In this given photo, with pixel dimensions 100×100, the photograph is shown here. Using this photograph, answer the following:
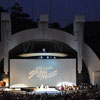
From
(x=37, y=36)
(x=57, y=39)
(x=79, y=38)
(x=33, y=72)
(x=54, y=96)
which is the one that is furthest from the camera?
(x=57, y=39)

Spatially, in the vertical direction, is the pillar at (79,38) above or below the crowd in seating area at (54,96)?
above

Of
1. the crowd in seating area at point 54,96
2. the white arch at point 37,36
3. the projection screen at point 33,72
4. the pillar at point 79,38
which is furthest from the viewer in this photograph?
the white arch at point 37,36

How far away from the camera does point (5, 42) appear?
26.1 m

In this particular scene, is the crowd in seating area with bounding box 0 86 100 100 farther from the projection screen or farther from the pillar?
the pillar

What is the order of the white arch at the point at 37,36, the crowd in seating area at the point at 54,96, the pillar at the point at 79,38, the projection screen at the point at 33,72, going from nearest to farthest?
the crowd in seating area at the point at 54,96 → the projection screen at the point at 33,72 → the pillar at the point at 79,38 → the white arch at the point at 37,36

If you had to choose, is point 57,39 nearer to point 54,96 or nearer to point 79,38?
point 79,38

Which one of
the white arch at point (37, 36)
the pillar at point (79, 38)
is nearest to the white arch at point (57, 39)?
the white arch at point (37, 36)

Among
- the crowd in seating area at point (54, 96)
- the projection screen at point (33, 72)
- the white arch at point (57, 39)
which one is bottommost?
the crowd in seating area at point (54, 96)

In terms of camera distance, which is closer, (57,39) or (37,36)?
(37,36)

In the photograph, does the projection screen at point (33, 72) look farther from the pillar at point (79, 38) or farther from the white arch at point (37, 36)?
the pillar at point (79, 38)

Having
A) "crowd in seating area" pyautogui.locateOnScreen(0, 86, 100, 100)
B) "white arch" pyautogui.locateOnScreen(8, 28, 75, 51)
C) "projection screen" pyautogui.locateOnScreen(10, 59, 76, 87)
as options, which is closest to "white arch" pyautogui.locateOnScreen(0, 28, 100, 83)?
"white arch" pyautogui.locateOnScreen(8, 28, 75, 51)

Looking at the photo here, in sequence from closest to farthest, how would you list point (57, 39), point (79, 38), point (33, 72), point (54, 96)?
point (54, 96) < point (33, 72) < point (79, 38) < point (57, 39)

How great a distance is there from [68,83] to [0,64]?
23.1ft

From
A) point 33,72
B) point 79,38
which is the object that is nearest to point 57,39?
point 79,38
